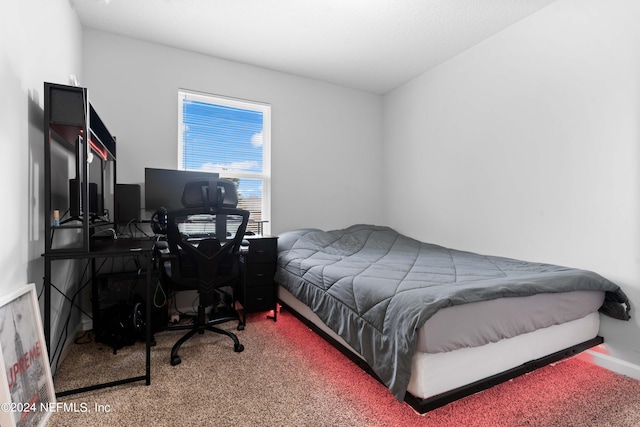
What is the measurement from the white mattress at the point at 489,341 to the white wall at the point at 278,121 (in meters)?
2.15

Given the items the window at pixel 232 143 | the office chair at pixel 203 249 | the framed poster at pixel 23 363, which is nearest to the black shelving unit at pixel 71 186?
the framed poster at pixel 23 363

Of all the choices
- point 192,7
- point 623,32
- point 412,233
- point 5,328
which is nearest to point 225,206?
point 5,328

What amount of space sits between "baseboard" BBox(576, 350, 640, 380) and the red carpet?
50 mm

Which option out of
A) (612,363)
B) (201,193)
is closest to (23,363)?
(201,193)

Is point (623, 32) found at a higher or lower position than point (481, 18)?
lower

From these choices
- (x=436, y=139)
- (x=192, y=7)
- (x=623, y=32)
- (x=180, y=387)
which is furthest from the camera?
(x=436, y=139)

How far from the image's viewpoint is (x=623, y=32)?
210 centimetres

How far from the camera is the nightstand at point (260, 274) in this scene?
293 cm

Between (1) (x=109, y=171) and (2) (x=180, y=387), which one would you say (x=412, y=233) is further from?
(1) (x=109, y=171)

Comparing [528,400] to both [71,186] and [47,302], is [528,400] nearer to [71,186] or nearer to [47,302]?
[47,302]

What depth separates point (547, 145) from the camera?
2.53 meters

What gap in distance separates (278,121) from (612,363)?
3.57 metres

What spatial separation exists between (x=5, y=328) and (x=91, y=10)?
257 centimetres

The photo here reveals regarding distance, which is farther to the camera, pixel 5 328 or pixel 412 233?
pixel 412 233
